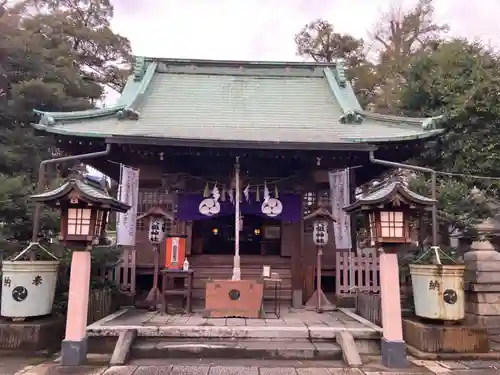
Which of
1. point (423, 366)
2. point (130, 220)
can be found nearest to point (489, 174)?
point (423, 366)

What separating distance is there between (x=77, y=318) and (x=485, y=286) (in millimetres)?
7788

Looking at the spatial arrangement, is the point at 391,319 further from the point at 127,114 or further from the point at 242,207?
the point at 127,114

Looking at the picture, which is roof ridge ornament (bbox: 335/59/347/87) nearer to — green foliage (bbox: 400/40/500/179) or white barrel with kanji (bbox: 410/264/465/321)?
green foliage (bbox: 400/40/500/179)

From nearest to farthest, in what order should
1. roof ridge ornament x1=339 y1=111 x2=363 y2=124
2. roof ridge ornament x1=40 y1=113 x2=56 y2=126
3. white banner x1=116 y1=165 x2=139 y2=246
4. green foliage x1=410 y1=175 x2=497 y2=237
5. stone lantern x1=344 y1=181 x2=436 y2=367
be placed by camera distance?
stone lantern x1=344 y1=181 x2=436 y2=367
green foliage x1=410 y1=175 x2=497 y2=237
roof ridge ornament x1=40 y1=113 x2=56 y2=126
white banner x1=116 y1=165 x2=139 y2=246
roof ridge ornament x1=339 y1=111 x2=363 y2=124

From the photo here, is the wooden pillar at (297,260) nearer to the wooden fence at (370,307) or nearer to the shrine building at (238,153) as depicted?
the shrine building at (238,153)

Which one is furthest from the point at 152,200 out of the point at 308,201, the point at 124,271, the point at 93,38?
the point at 93,38

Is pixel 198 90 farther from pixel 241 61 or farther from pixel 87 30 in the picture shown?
pixel 87 30

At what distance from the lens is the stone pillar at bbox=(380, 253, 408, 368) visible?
241 inches

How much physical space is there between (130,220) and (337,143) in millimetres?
5090

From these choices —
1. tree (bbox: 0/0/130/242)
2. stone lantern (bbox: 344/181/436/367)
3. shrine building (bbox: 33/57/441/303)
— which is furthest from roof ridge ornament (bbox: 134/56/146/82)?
stone lantern (bbox: 344/181/436/367)

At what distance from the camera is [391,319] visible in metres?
6.25

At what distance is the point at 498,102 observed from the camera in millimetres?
11203

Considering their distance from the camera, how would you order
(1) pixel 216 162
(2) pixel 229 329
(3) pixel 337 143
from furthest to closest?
(1) pixel 216 162
(3) pixel 337 143
(2) pixel 229 329

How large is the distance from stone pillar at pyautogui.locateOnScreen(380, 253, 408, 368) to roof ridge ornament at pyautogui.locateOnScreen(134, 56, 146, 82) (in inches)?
402
